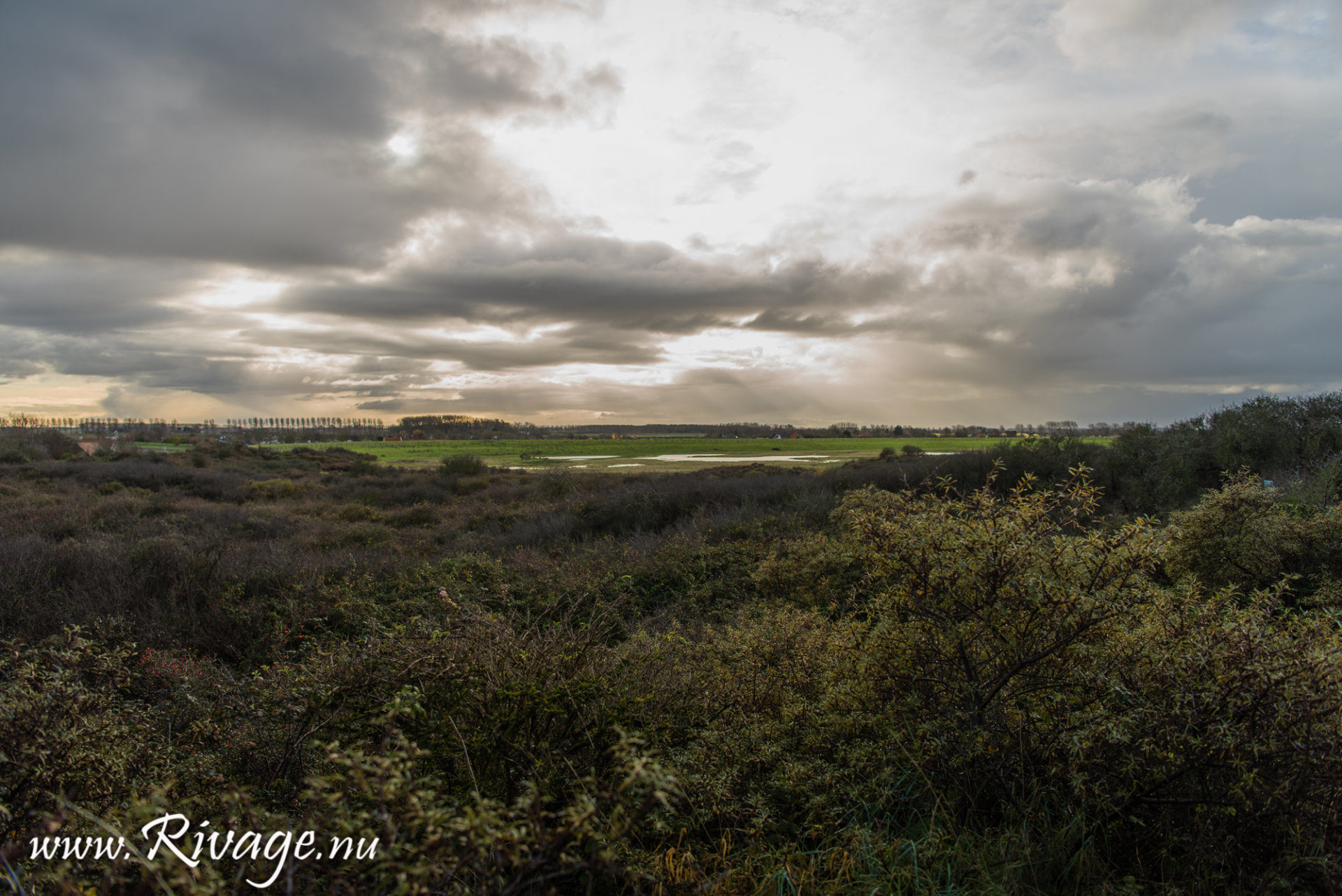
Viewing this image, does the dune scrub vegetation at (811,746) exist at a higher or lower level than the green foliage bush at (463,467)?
higher

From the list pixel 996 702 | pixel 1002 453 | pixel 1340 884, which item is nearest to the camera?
pixel 1340 884

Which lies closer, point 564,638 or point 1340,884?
point 1340,884

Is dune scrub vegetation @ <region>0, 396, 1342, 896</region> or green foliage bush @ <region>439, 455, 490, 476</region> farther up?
dune scrub vegetation @ <region>0, 396, 1342, 896</region>

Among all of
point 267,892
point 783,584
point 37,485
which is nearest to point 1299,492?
point 783,584

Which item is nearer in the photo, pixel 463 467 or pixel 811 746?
pixel 811 746

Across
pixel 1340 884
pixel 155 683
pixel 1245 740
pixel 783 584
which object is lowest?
pixel 155 683

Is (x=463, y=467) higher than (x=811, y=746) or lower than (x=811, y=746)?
lower

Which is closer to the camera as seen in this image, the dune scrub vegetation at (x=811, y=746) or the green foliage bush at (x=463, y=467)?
the dune scrub vegetation at (x=811, y=746)

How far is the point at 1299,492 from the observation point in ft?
30.3

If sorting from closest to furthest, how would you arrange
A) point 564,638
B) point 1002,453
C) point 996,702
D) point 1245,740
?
point 1245,740 → point 996,702 → point 564,638 → point 1002,453

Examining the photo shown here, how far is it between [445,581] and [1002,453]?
1856 cm

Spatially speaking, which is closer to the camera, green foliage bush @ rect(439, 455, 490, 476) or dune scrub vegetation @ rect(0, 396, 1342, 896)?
dune scrub vegetation @ rect(0, 396, 1342, 896)

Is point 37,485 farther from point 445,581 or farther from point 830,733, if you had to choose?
point 830,733

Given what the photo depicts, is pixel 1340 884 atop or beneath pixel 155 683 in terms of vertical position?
atop
